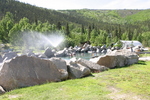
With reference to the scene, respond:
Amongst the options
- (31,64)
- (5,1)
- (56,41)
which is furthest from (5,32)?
(5,1)

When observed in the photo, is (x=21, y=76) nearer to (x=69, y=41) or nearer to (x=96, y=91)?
(x=96, y=91)

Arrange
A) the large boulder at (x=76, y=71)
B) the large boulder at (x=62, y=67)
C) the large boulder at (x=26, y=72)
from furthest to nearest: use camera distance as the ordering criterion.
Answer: the large boulder at (x=76, y=71), the large boulder at (x=62, y=67), the large boulder at (x=26, y=72)

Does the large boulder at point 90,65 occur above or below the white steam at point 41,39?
below

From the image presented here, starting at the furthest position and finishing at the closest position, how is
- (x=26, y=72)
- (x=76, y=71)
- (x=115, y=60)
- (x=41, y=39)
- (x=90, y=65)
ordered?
(x=41, y=39) < (x=115, y=60) < (x=90, y=65) < (x=76, y=71) < (x=26, y=72)

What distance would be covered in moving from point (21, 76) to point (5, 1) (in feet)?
639

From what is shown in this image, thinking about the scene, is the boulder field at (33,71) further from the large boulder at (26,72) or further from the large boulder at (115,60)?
the large boulder at (115,60)

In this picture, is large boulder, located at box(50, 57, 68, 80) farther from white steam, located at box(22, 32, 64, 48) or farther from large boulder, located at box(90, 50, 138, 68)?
white steam, located at box(22, 32, 64, 48)

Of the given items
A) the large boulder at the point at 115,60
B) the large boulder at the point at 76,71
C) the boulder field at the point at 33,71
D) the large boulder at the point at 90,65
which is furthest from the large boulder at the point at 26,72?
the large boulder at the point at 115,60

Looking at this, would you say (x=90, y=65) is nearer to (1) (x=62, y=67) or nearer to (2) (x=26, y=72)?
(1) (x=62, y=67)

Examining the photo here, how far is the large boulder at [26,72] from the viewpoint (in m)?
10.6

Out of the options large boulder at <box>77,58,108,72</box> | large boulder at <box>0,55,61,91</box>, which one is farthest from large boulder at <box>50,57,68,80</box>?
large boulder at <box>77,58,108,72</box>

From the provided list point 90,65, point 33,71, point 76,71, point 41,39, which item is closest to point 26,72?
point 33,71

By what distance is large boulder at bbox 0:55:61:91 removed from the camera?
1059cm

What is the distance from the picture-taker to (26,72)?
11.3 meters
